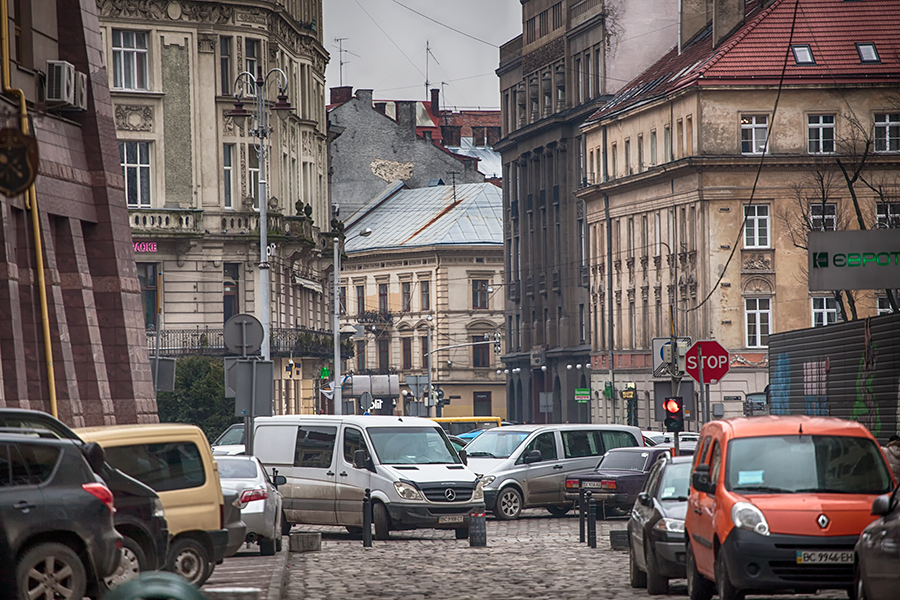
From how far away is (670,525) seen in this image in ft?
55.4

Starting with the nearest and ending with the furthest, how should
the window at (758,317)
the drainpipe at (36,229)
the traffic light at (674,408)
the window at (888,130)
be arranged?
the drainpipe at (36,229) < the traffic light at (674,408) < the window at (888,130) < the window at (758,317)

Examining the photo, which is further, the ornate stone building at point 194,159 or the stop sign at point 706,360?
→ the ornate stone building at point 194,159

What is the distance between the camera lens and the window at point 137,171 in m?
56.9

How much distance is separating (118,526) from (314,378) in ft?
178

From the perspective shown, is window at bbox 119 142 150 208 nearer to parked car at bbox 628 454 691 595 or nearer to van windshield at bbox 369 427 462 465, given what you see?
van windshield at bbox 369 427 462 465

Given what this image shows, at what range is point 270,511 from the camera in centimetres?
2266

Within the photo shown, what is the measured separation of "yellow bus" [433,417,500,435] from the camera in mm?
58375

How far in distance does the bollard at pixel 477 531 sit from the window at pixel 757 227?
44.0 m

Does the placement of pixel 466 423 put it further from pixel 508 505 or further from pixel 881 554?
pixel 881 554

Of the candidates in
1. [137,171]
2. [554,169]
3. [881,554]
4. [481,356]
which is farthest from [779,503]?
[481,356]

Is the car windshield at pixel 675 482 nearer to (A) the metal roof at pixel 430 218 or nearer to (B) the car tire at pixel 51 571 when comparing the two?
(B) the car tire at pixel 51 571

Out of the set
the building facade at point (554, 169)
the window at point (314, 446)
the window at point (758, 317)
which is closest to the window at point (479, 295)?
the building facade at point (554, 169)

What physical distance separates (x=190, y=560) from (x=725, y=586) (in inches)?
224

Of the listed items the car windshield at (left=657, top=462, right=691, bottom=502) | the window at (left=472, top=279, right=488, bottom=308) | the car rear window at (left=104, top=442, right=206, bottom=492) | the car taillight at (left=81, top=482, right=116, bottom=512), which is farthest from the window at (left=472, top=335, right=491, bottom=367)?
the car taillight at (left=81, top=482, right=116, bottom=512)
